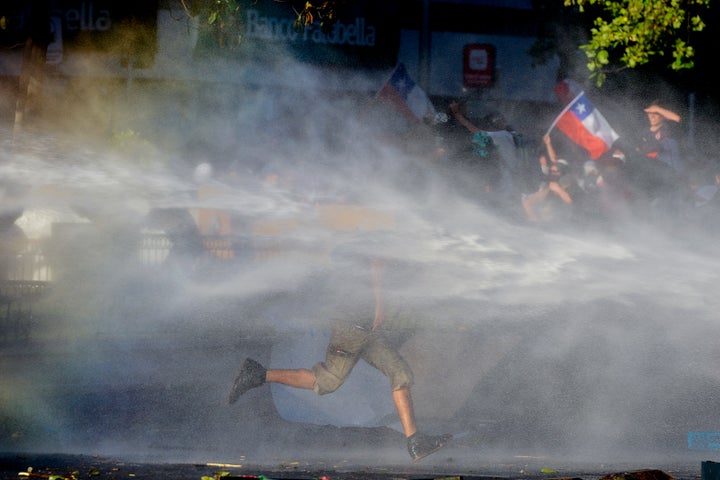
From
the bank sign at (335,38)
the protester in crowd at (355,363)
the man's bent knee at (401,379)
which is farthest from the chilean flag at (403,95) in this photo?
the man's bent knee at (401,379)

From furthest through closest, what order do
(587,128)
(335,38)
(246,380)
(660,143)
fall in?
(335,38), (587,128), (660,143), (246,380)

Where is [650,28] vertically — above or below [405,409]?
above

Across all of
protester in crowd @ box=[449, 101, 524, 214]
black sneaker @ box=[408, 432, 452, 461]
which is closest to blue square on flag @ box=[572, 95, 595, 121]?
protester in crowd @ box=[449, 101, 524, 214]

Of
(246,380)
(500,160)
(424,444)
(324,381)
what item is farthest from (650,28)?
(246,380)

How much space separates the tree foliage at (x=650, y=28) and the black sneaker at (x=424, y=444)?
6.34 meters

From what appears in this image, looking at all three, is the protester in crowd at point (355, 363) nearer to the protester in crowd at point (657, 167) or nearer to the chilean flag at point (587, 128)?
the protester in crowd at point (657, 167)

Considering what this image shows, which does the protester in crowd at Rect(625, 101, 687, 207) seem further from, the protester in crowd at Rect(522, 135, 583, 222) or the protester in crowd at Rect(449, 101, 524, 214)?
the protester in crowd at Rect(449, 101, 524, 214)

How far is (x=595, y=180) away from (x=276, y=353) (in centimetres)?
413

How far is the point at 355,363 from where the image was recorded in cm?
598

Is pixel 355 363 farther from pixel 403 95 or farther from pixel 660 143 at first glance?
pixel 403 95

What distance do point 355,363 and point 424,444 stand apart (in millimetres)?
749

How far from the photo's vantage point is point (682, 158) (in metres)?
9.83

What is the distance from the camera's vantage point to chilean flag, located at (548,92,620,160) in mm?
10375

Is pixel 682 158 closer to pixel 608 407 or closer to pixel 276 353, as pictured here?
pixel 608 407
